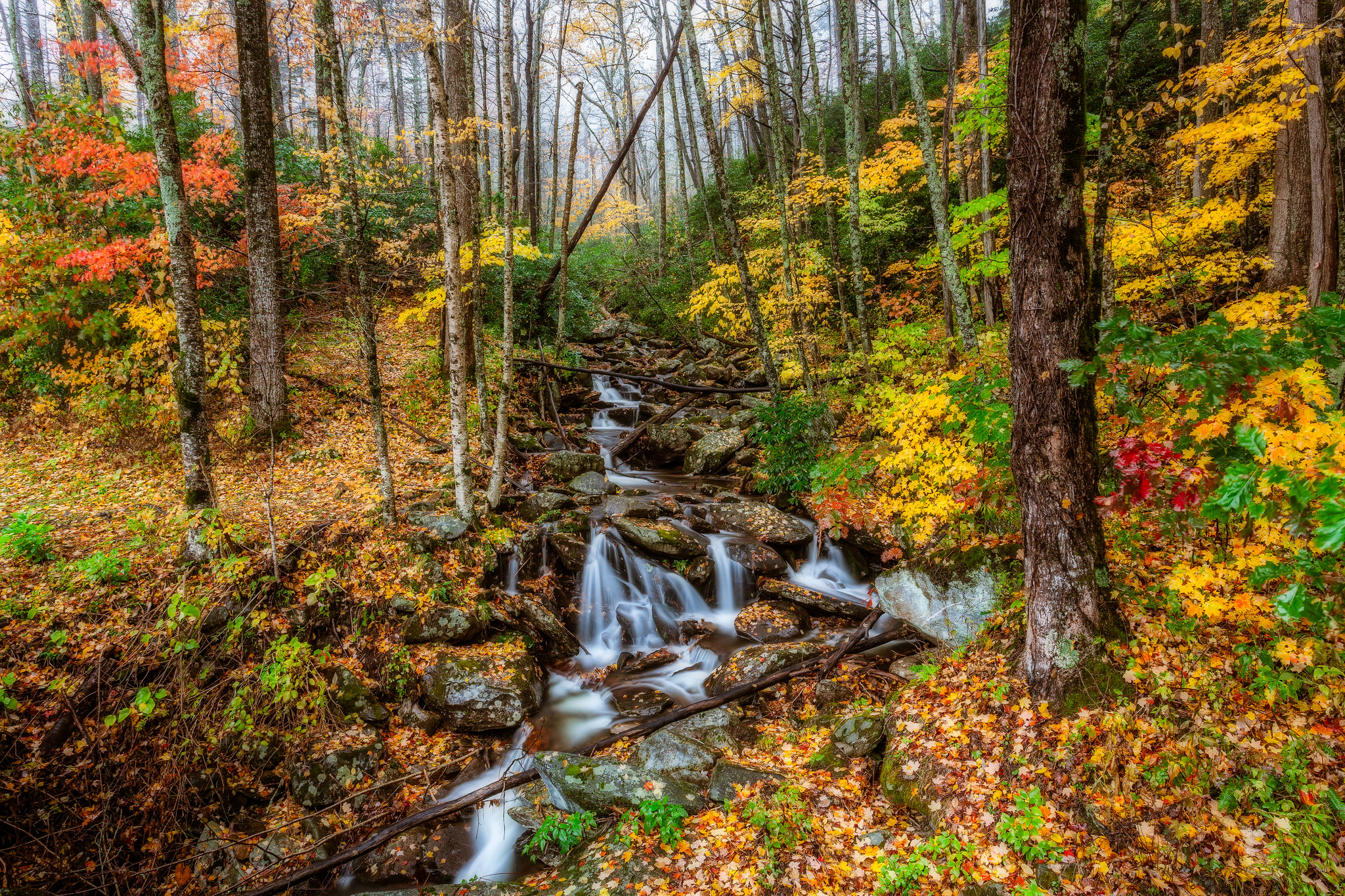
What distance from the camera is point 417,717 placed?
20.7 ft

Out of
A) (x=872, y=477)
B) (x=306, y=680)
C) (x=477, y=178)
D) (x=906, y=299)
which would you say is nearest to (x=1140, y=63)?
(x=906, y=299)

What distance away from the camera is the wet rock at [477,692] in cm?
637

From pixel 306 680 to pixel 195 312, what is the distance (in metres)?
4.15

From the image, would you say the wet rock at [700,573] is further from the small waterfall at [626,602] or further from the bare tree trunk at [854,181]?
the bare tree trunk at [854,181]

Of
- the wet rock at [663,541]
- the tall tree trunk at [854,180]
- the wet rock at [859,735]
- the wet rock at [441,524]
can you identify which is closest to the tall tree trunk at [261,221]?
the wet rock at [441,524]

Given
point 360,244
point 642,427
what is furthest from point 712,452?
point 360,244

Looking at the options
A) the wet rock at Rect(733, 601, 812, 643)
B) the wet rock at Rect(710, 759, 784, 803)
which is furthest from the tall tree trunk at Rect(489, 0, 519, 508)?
the wet rock at Rect(710, 759, 784, 803)

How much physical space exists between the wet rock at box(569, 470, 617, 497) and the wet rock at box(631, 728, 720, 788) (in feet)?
18.4

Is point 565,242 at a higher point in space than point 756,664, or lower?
higher

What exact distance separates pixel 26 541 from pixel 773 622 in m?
8.68

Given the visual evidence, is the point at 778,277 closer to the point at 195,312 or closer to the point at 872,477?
the point at 872,477

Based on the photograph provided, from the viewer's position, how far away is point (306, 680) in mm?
6047

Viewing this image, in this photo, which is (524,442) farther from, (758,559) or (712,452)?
(758,559)

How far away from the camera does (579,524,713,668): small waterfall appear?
829 centimetres
